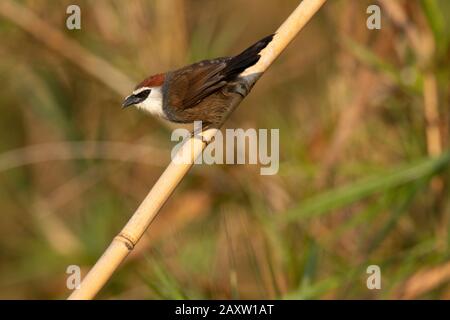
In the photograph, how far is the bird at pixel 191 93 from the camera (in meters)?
2.73

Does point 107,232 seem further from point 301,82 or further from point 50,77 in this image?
point 301,82

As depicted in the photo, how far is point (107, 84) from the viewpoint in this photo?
4012mm

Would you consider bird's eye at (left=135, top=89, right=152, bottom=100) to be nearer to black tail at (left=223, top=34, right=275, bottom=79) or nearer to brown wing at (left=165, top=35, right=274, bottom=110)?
brown wing at (left=165, top=35, right=274, bottom=110)

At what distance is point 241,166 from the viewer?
12.7 feet

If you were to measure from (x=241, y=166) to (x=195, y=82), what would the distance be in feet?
3.58

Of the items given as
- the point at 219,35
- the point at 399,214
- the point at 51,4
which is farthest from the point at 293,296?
the point at 51,4

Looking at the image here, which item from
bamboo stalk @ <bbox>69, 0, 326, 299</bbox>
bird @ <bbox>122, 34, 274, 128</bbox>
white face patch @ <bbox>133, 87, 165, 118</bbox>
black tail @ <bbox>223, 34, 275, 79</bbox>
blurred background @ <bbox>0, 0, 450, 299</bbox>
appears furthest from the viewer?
blurred background @ <bbox>0, 0, 450, 299</bbox>

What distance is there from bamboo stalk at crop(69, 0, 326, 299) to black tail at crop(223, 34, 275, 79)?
25 mm

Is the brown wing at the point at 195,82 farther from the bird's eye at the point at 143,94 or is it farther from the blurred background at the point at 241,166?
the blurred background at the point at 241,166

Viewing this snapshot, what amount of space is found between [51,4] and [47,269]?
133 centimetres

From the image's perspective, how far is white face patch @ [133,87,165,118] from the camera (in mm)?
2848

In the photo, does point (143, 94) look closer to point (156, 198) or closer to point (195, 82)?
point (195, 82)

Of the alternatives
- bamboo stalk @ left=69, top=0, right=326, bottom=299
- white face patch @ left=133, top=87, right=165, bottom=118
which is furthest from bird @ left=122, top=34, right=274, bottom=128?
bamboo stalk @ left=69, top=0, right=326, bottom=299

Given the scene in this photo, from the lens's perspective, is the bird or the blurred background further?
the blurred background
